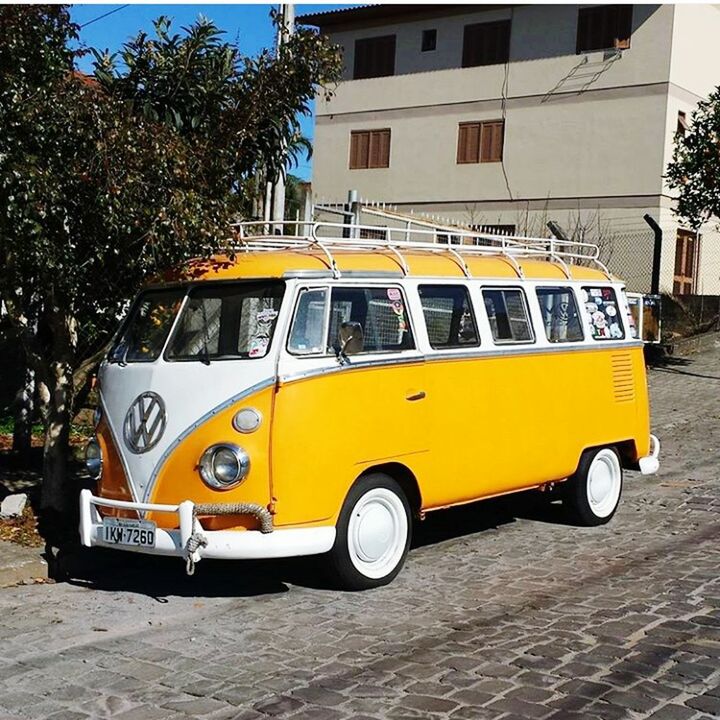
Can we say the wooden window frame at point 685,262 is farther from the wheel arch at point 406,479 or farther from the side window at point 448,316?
the wheel arch at point 406,479

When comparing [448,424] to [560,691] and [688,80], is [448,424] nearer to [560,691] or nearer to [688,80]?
[560,691]

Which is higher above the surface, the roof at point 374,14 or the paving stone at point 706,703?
the roof at point 374,14

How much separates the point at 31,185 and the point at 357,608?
3.44 metres

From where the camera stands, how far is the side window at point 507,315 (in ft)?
26.8

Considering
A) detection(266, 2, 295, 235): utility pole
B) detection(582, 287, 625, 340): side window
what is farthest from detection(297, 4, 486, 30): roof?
detection(582, 287, 625, 340): side window

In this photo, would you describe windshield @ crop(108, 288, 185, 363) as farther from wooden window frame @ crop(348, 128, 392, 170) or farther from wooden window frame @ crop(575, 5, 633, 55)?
wooden window frame @ crop(348, 128, 392, 170)

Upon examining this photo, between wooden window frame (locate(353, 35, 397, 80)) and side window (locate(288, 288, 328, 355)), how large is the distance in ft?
84.3

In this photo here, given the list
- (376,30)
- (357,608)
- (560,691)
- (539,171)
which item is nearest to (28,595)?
(357,608)

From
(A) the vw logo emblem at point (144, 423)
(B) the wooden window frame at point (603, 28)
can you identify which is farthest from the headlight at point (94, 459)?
(B) the wooden window frame at point (603, 28)

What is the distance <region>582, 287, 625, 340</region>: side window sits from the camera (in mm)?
9289

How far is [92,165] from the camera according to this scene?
6898mm

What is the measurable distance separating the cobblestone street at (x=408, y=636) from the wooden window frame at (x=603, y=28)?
817 inches

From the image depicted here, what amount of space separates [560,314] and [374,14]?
958 inches

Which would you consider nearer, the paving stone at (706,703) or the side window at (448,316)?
the paving stone at (706,703)
